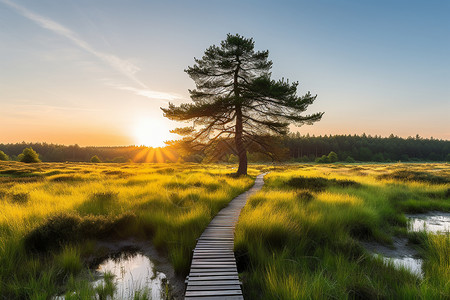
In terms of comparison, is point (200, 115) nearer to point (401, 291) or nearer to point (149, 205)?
point (149, 205)

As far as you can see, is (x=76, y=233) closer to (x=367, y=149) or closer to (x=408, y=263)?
(x=408, y=263)

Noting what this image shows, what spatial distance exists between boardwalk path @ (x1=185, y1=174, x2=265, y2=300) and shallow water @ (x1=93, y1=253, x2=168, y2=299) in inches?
30.6

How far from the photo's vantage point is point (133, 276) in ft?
16.4

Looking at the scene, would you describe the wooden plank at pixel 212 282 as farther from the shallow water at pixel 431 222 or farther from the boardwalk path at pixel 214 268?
the shallow water at pixel 431 222

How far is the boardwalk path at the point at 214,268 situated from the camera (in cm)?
389

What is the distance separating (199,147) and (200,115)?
120 inches

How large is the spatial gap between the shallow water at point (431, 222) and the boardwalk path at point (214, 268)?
7.58 m

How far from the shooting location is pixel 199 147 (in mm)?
20328

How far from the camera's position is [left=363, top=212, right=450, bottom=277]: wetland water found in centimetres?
563

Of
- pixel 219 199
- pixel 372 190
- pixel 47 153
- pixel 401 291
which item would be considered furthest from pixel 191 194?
pixel 47 153

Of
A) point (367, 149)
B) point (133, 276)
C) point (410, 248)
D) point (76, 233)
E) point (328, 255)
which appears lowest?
point (410, 248)

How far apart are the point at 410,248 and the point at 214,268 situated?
6506 mm

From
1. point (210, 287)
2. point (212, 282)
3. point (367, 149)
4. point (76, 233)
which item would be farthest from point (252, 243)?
point (367, 149)

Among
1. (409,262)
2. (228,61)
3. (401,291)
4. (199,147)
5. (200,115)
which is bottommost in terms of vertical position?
(409,262)
